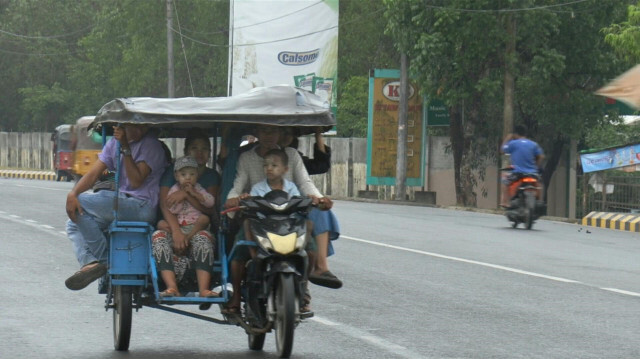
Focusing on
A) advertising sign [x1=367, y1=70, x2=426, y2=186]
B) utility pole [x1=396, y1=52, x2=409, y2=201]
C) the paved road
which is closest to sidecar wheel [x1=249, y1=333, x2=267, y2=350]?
the paved road

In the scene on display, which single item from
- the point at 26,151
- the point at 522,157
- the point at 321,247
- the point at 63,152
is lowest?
the point at 321,247

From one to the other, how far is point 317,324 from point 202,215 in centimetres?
198

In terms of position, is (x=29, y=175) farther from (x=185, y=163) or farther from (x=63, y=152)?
(x=185, y=163)

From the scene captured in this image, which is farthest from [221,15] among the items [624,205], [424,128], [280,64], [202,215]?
[202,215]

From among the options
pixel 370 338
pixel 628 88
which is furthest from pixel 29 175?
pixel 628 88

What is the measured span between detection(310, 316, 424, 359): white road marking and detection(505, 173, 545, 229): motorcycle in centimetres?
1171

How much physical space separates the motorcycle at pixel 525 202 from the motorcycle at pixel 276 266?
13843 mm

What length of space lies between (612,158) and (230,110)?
2088cm

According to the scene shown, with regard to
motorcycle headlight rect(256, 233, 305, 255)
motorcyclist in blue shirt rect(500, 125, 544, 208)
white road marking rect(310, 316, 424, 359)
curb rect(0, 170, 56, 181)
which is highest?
motorcyclist in blue shirt rect(500, 125, 544, 208)

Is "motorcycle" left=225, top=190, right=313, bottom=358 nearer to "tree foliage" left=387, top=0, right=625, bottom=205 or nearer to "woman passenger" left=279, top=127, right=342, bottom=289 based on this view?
"woman passenger" left=279, top=127, right=342, bottom=289

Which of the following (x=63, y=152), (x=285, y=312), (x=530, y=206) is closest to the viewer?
(x=285, y=312)

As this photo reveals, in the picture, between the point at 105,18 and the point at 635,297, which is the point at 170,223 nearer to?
the point at 635,297

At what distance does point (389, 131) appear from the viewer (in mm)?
40188

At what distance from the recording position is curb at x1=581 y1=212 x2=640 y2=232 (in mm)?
24228
